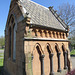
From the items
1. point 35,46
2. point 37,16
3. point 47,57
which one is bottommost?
point 47,57

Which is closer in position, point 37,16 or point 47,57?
point 47,57

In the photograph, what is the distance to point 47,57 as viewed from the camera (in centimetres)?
723

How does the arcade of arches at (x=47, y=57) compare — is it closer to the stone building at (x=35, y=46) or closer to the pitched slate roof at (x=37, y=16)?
the stone building at (x=35, y=46)

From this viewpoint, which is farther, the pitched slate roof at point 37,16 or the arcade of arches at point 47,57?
the pitched slate roof at point 37,16

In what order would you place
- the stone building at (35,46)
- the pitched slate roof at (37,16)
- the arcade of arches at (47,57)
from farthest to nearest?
1. the pitched slate roof at (37,16)
2. the arcade of arches at (47,57)
3. the stone building at (35,46)

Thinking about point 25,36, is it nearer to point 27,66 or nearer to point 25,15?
point 25,15

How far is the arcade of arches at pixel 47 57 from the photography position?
6.23 m

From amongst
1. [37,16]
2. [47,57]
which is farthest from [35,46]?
[37,16]

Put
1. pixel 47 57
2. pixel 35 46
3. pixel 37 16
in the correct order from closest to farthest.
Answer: pixel 35 46
pixel 47 57
pixel 37 16

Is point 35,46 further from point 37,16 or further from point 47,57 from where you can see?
point 37,16

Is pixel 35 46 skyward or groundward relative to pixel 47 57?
skyward

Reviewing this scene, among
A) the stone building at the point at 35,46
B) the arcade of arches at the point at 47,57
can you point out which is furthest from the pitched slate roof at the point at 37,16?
the arcade of arches at the point at 47,57

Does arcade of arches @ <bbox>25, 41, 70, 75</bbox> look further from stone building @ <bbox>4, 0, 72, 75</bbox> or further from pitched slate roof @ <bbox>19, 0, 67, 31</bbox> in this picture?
pitched slate roof @ <bbox>19, 0, 67, 31</bbox>

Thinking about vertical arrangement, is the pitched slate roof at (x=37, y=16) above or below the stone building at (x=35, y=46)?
above
